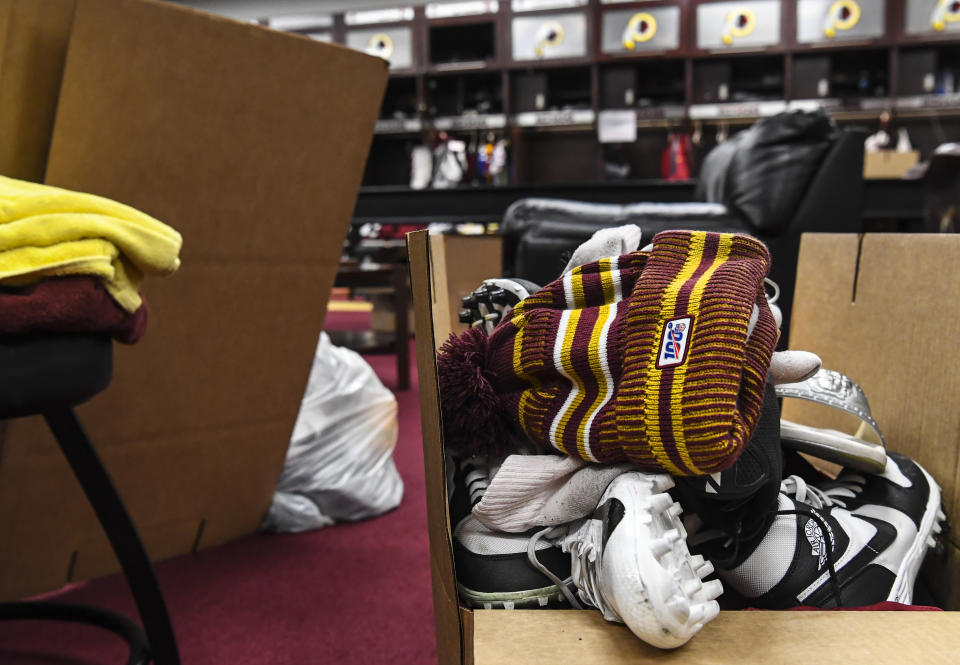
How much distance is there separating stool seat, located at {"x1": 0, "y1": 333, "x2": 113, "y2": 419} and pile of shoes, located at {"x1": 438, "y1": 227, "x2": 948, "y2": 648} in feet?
0.79

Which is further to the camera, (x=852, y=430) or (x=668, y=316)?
(x=852, y=430)

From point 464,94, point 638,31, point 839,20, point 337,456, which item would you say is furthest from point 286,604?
point 839,20

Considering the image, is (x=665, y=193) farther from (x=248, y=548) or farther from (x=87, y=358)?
(x=87, y=358)

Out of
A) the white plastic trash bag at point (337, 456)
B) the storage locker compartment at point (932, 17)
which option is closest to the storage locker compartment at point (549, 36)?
the storage locker compartment at point (932, 17)

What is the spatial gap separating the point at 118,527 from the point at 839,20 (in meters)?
5.67

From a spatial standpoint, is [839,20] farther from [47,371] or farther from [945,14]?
[47,371]

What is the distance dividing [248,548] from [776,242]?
3.83 ft

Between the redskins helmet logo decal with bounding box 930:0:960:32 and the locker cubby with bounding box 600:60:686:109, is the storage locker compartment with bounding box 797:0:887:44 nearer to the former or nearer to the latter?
the redskins helmet logo decal with bounding box 930:0:960:32

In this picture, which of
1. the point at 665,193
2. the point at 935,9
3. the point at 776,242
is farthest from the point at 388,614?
the point at 935,9

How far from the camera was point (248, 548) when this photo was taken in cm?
112

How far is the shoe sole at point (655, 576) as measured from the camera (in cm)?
38

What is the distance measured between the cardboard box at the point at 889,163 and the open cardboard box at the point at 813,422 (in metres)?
4.00

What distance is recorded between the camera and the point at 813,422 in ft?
2.79

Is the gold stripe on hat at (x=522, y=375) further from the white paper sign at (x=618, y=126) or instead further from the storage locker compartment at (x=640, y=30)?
the storage locker compartment at (x=640, y=30)
